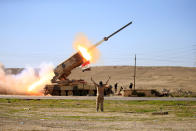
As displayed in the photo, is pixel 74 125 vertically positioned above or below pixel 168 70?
below

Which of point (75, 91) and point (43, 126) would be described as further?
point (75, 91)

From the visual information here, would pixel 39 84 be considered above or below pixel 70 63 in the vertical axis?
below

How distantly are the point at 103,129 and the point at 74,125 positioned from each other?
4.88 feet

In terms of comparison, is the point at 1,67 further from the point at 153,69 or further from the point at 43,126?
the point at 153,69

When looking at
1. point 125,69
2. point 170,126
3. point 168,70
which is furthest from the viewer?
point 125,69

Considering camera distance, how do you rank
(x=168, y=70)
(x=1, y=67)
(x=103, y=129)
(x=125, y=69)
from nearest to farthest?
(x=103, y=129) < (x=1, y=67) < (x=168, y=70) < (x=125, y=69)

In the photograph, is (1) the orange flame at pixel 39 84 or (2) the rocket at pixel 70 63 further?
(1) the orange flame at pixel 39 84

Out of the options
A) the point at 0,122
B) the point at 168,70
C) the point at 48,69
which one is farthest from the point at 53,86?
the point at 168,70

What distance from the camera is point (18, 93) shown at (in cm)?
4375

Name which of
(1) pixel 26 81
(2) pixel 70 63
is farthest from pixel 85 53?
(1) pixel 26 81

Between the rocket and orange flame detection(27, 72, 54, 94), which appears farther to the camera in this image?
orange flame detection(27, 72, 54, 94)

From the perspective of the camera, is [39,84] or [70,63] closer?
[70,63]

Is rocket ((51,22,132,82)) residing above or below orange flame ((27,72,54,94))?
above

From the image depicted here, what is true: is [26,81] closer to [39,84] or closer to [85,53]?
[39,84]
